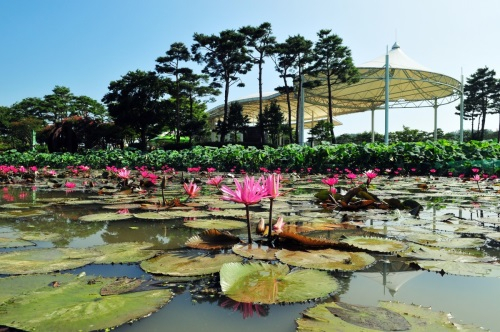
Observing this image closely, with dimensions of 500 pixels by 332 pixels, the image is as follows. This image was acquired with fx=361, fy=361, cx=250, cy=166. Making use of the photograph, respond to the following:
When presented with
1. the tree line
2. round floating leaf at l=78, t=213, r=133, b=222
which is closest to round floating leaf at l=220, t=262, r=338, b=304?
round floating leaf at l=78, t=213, r=133, b=222

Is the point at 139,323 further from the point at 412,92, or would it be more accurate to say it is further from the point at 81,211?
the point at 412,92

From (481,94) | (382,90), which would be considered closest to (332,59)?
(382,90)

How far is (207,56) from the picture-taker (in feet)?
79.0

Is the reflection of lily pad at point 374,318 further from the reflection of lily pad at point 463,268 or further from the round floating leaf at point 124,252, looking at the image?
the round floating leaf at point 124,252

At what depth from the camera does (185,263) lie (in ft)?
4.00

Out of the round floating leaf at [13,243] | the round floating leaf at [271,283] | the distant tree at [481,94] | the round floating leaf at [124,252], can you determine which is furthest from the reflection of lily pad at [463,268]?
the distant tree at [481,94]

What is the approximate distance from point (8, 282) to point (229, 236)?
0.76 m

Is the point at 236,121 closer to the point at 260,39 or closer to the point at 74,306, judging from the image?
the point at 260,39

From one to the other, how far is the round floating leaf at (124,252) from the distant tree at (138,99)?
25886mm

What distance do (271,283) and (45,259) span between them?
87 cm

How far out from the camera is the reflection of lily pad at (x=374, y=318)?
29.2 inches

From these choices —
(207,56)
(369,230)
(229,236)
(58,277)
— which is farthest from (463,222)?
(207,56)

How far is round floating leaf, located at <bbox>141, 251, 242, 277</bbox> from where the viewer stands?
114 cm

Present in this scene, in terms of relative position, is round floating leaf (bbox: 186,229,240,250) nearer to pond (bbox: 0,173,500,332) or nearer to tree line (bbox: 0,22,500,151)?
pond (bbox: 0,173,500,332)
